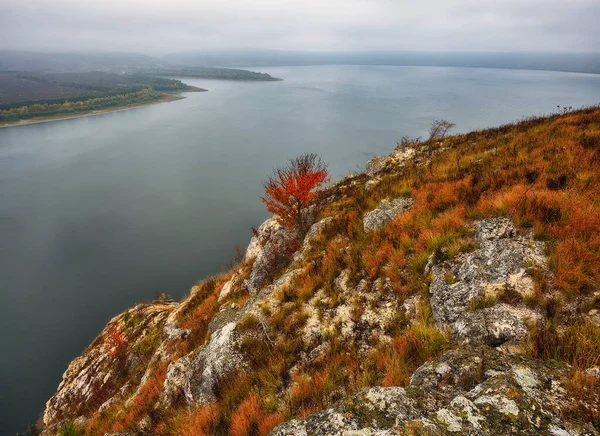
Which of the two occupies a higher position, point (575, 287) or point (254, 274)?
point (575, 287)

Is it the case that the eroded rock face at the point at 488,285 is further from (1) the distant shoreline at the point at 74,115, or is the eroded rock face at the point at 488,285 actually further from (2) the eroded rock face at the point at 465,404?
(1) the distant shoreline at the point at 74,115

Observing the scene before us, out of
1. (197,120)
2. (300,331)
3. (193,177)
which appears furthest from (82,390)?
(197,120)

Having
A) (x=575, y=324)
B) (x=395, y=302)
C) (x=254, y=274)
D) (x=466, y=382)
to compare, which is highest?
(x=575, y=324)

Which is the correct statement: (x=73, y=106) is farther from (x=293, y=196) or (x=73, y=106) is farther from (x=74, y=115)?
(x=293, y=196)

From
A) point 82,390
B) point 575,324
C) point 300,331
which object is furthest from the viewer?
point 82,390

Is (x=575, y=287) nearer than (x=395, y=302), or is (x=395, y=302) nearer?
(x=575, y=287)

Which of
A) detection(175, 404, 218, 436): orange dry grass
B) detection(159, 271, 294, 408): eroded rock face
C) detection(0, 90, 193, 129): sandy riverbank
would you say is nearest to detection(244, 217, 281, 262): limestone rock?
detection(159, 271, 294, 408): eroded rock face

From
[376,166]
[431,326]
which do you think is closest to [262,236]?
[376,166]

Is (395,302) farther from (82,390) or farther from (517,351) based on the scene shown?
(82,390)
